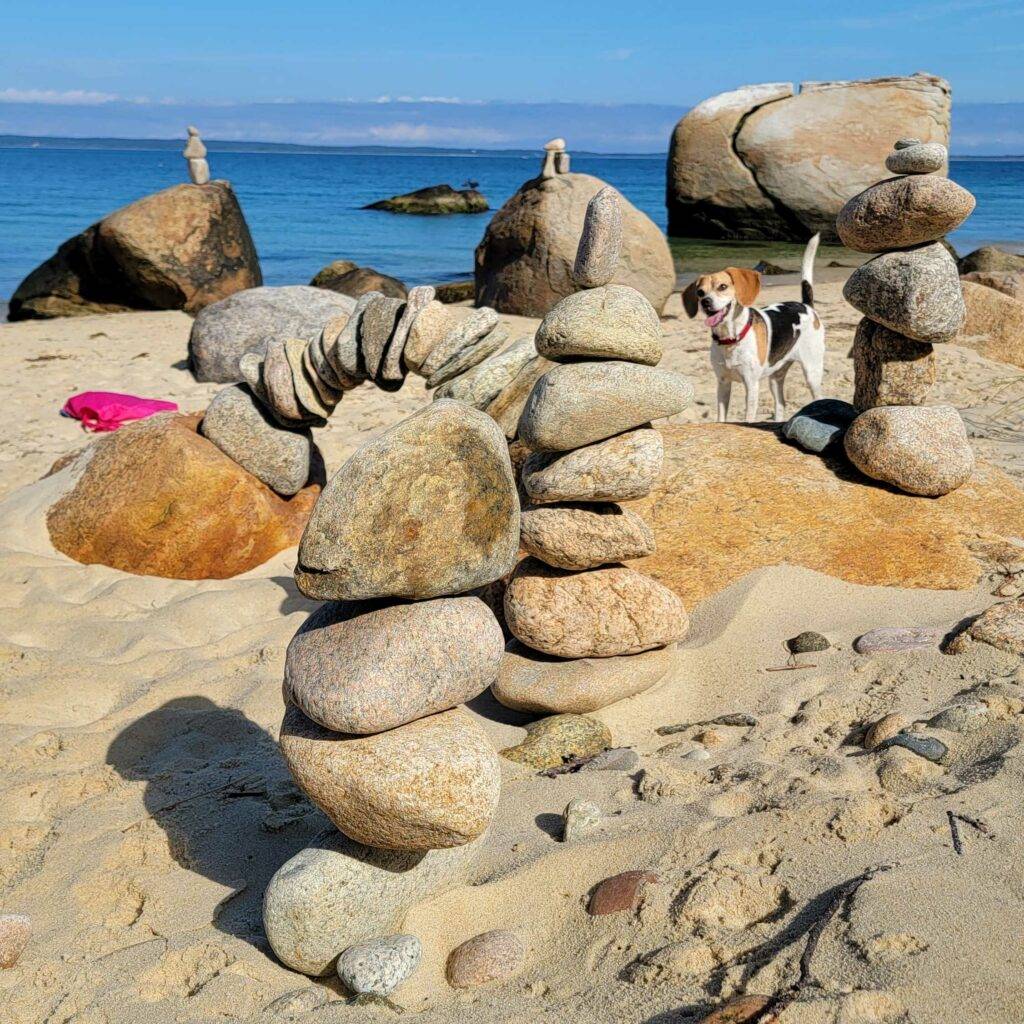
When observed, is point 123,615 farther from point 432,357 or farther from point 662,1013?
point 662,1013

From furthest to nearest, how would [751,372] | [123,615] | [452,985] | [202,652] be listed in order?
[751,372], [123,615], [202,652], [452,985]

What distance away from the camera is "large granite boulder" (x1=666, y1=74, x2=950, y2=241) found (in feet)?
74.2

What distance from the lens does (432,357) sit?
4.11m

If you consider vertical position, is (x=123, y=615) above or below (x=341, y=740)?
below

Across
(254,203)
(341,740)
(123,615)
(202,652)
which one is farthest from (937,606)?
(254,203)

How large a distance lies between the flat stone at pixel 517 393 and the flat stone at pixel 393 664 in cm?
164

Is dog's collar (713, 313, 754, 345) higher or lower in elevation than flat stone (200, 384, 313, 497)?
higher

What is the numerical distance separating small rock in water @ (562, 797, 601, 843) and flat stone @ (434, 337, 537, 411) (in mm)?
1699

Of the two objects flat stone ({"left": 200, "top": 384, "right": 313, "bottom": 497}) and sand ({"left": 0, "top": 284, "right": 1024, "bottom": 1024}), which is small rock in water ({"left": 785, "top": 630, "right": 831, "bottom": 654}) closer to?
sand ({"left": 0, "top": 284, "right": 1024, "bottom": 1024})

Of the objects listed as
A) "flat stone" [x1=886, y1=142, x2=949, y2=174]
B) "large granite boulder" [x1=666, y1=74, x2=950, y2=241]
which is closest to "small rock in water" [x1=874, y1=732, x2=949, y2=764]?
"flat stone" [x1=886, y1=142, x2=949, y2=174]

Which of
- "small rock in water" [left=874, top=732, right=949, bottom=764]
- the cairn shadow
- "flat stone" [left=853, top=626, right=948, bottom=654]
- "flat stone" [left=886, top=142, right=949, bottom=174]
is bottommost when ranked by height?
the cairn shadow

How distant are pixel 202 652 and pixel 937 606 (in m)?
3.26

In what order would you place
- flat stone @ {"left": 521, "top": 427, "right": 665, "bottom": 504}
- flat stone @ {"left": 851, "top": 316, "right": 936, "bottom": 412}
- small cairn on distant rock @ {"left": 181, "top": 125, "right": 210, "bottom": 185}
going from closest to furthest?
1. flat stone @ {"left": 521, "top": 427, "right": 665, "bottom": 504}
2. flat stone @ {"left": 851, "top": 316, "right": 936, "bottom": 412}
3. small cairn on distant rock @ {"left": 181, "top": 125, "right": 210, "bottom": 185}

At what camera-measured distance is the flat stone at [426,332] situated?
4070 millimetres
